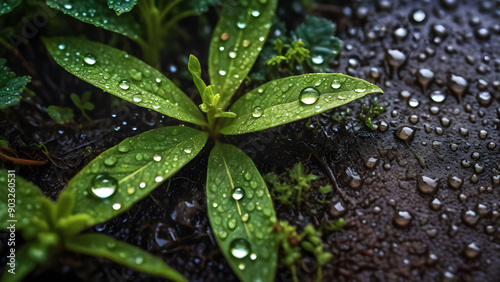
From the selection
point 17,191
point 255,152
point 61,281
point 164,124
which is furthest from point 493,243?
point 17,191

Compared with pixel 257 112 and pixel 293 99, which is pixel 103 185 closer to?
pixel 257 112

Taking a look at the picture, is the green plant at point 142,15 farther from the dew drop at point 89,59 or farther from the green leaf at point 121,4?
the dew drop at point 89,59

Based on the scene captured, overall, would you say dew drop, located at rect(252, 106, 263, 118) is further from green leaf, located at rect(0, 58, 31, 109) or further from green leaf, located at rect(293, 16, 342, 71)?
green leaf, located at rect(0, 58, 31, 109)

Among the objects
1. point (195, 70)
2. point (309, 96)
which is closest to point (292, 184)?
point (309, 96)

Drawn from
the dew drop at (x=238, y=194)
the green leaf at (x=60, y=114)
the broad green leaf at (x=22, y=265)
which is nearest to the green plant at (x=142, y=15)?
the green leaf at (x=60, y=114)

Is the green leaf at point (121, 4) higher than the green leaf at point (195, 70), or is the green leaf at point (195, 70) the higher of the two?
the green leaf at point (121, 4)
